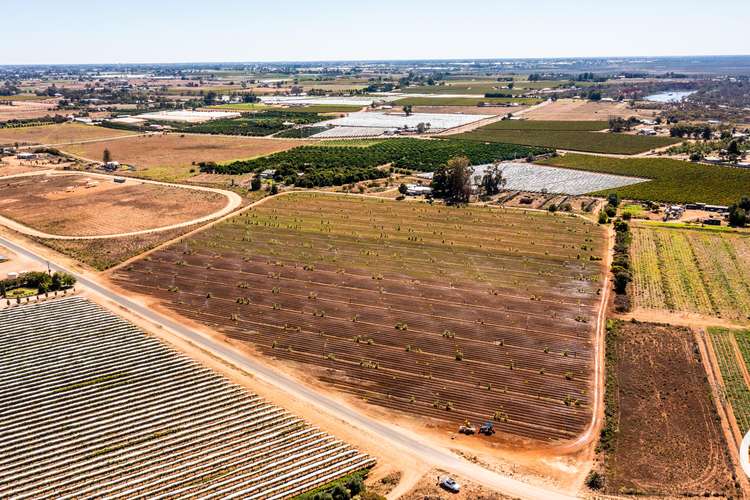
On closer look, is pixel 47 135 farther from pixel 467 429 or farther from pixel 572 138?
pixel 467 429

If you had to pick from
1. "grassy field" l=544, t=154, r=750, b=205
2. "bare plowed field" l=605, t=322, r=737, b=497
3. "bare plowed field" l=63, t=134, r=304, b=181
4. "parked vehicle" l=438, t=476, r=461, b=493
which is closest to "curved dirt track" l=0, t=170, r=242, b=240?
"bare plowed field" l=63, t=134, r=304, b=181

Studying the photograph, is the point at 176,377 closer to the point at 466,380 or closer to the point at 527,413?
the point at 466,380

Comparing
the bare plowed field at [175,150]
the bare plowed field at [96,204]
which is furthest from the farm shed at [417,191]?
the bare plowed field at [175,150]

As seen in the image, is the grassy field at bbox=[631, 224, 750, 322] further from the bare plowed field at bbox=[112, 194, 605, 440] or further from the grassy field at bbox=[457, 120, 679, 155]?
the grassy field at bbox=[457, 120, 679, 155]

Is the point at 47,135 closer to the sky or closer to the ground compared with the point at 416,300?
closer to the sky

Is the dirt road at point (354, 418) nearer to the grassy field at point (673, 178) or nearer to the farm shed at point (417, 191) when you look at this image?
the farm shed at point (417, 191)

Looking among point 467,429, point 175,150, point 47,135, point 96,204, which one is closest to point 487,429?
point 467,429
